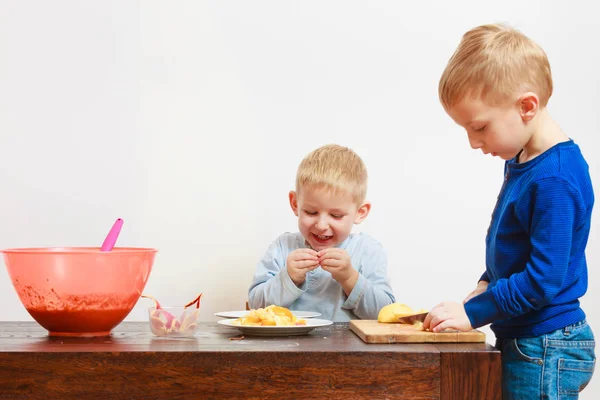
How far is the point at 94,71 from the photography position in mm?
2275

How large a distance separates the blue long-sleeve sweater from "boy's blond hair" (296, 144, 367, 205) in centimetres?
49

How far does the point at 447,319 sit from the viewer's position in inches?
48.3

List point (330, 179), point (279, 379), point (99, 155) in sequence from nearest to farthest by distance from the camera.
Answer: point (279, 379) < point (330, 179) < point (99, 155)

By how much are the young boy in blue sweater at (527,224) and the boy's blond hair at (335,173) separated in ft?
1.62

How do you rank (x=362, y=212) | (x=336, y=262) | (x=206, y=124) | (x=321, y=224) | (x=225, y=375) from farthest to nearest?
(x=206, y=124) → (x=362, y=212) → (x=321, y=224) → (x=336, y=262) → (x=225, y=375)

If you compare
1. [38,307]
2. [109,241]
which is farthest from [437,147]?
[38,307]

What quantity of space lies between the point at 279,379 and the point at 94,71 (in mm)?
1474

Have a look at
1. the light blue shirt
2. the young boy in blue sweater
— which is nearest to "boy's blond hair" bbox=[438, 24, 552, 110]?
the young boy in blue sweater

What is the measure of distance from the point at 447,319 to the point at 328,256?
1.57 ft

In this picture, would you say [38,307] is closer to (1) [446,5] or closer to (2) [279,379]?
(2) [279,379]

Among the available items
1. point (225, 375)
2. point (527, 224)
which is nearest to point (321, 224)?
point (527, 224)

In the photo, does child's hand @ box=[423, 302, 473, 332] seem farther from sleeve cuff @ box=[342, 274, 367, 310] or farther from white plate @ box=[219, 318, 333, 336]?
sleeve cuff @ box=[342, 274, 367, 310]

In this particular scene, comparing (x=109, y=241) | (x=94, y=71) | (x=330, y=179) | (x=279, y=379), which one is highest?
(x=94, y=71)

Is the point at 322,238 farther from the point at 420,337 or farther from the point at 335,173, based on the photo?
the point at 420,337
